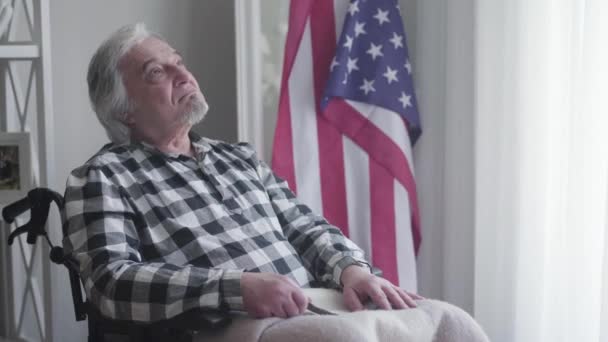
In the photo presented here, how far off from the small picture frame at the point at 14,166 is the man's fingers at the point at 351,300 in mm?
961

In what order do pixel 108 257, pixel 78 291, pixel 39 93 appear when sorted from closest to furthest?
pixel 108 257 < pixel 78 291 < pixel 39 93

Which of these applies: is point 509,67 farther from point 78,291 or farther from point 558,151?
point 78,291

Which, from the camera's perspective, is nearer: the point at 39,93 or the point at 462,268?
the point at 39,93

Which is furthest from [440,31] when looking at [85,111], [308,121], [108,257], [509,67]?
[108,257]

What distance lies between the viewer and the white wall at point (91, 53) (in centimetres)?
248

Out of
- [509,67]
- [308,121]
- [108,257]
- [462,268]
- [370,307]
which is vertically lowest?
[462,268]

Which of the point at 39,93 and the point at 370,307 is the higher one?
the point at 39,93

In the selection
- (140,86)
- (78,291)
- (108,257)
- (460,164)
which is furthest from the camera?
(460,164)

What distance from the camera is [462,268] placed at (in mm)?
2492

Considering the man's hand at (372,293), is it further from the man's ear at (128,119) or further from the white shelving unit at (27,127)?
the white shelving unit at (27,127)

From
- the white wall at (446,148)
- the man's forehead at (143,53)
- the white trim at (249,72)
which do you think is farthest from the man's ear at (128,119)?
the white wall at (446,148)

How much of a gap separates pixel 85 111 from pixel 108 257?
1.09m

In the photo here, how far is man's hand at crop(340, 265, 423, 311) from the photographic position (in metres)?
1.57

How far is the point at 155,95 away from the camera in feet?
6.16
